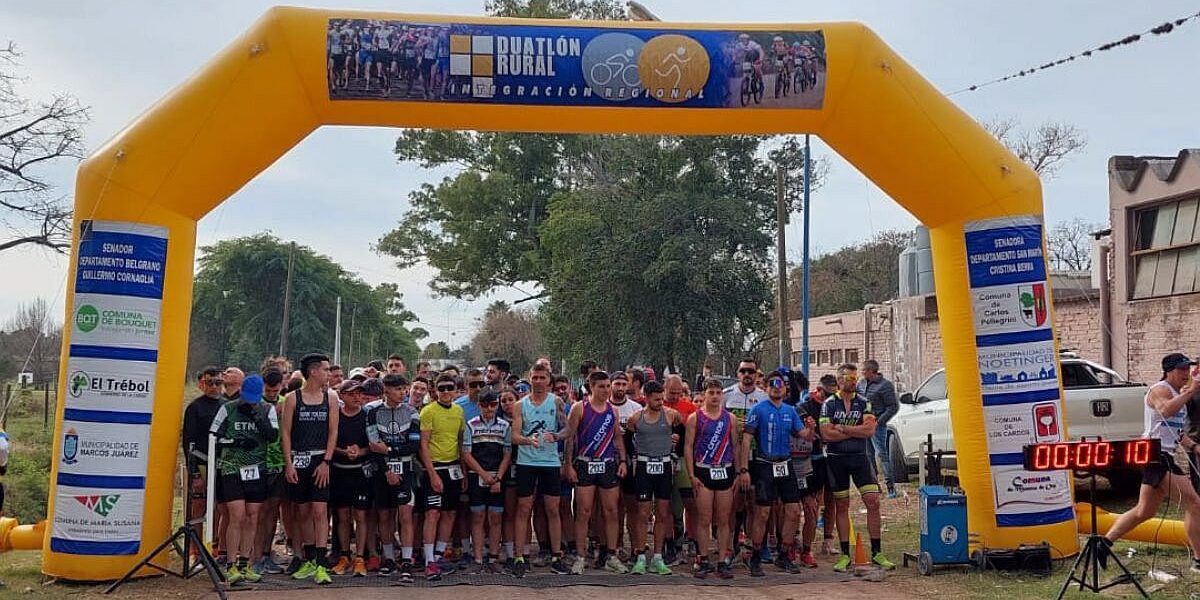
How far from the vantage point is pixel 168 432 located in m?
9.13

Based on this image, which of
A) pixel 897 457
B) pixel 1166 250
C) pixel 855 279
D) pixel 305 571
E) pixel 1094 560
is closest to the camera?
pixel 1094 560

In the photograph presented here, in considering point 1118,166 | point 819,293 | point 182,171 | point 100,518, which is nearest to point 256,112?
point 182,171

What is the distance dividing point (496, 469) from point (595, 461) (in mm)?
894

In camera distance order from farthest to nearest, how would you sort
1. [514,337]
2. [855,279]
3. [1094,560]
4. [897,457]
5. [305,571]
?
1. [514,337]
2. [855,279]
3. [897,457]
4. [305,571]
5. [1094,560]

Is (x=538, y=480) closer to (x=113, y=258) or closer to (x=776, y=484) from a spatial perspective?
(x=776, y=484)

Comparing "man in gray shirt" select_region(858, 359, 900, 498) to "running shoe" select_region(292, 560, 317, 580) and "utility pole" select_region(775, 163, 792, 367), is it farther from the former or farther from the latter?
"running shoe" select_region(292, 560, 317, 580)

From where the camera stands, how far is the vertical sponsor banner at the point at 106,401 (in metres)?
8.79

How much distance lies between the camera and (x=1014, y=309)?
31.2ft

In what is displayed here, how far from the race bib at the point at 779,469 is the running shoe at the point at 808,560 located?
3.06 feet

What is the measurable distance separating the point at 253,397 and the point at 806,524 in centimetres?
525

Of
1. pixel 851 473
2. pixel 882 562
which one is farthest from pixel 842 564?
pixel 851 473

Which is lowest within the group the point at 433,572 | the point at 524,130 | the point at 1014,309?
the point at 433,572

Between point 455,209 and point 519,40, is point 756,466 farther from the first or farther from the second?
point 455,209

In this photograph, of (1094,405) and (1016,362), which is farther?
(1094,405)
